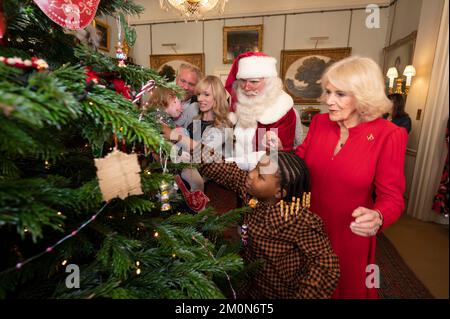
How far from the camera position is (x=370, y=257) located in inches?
48.6

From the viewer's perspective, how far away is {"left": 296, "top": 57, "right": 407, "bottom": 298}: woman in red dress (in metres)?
1.08

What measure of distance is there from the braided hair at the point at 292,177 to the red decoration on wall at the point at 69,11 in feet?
2.87

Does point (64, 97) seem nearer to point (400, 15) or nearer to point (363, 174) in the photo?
point (363, 174)

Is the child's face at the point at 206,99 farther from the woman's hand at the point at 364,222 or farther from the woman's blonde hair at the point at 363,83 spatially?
the woman's hand at the point at 364,222

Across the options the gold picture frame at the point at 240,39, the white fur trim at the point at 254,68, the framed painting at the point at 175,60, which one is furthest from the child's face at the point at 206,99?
the framed painting at the point at 175,60

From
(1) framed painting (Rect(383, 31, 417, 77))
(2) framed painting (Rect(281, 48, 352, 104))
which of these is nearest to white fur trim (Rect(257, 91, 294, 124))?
(1) framed painting (Rect(383, 31, 417, 77))

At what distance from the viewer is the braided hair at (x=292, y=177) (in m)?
1.07

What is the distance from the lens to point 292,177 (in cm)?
107

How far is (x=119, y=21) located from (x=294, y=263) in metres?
1.16

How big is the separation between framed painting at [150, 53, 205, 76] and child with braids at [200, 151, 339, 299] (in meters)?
5.96

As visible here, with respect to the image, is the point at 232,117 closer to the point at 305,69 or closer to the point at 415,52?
A: the point at 415,52

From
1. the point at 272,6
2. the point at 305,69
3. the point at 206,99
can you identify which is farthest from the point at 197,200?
the point at 272,6

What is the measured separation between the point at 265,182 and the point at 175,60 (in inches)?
252
